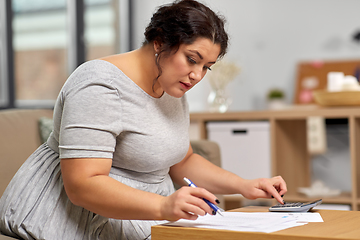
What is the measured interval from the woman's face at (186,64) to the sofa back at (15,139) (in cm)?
66

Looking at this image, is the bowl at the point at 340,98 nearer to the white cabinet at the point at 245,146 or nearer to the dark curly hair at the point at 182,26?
the white cabinet at the point at 245,146

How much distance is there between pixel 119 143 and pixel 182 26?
292mm

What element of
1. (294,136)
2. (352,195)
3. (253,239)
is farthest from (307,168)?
(253,239)

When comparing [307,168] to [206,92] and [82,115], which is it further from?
[82,115]

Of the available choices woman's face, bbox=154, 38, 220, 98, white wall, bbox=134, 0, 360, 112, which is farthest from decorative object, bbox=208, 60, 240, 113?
woman's face, bbox=154, 38, 220, 98

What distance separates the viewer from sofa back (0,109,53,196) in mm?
1380

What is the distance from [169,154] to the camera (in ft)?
3.45

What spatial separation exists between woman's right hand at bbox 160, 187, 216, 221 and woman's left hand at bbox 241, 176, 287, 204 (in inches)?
11.2

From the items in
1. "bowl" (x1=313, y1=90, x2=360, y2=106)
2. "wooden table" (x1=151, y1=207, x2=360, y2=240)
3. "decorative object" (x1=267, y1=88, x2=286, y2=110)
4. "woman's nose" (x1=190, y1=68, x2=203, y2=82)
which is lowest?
"decorative object" (x1=267, y1=88, x2=286, y2=110)

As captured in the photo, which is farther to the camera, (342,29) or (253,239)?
(342,29)

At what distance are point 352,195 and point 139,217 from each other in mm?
1799

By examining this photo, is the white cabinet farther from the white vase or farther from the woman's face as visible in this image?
the woman's face

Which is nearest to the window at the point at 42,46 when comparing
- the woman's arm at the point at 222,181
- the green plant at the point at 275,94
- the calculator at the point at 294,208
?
the green plant at the point at 275,94

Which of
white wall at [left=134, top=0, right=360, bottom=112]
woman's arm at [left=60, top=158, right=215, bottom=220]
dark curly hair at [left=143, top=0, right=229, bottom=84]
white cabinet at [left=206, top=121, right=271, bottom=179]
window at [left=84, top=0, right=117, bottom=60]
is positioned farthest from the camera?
window at [left=84, top=0, right=117, bottom=60]
